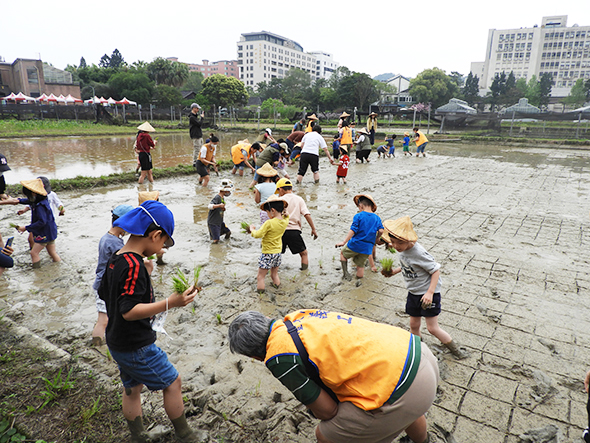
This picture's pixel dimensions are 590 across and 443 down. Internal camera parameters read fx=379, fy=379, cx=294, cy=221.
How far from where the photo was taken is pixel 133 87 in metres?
45.2

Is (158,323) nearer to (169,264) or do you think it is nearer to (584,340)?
(169,264)

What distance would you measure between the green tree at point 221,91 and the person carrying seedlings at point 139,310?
1954 inches

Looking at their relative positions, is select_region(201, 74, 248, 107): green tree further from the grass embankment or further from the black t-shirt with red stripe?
the black t-shirt with red stripe

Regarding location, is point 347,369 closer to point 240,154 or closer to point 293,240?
point 293,240

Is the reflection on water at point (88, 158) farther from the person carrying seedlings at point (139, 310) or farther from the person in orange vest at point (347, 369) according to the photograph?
the person in orange vest at point (347, 369)

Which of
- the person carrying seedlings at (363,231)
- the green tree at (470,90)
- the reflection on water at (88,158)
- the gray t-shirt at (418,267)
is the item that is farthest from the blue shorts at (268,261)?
the green tree at (470,90)

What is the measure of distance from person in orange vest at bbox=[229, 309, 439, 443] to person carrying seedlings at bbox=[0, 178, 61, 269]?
433 centimetres

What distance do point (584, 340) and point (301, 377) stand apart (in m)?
3.41

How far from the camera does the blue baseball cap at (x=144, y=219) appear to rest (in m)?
2.14

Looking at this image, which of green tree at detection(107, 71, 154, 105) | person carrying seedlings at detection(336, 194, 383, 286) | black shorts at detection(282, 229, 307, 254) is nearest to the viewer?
person carrying seedlings at detection(336, 194, 383, 286)

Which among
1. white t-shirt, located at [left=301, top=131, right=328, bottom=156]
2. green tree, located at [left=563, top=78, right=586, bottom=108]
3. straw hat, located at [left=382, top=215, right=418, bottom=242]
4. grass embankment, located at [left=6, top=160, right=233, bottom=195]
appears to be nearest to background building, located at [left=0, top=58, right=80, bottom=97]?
grass embankment, located at [left=6, top=160, right=233, bottom=195]

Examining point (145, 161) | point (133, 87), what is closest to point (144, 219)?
point (145, 161)

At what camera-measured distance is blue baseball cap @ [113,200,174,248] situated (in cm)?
214

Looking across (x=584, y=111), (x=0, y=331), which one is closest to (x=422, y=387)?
(x=0, y=331)
